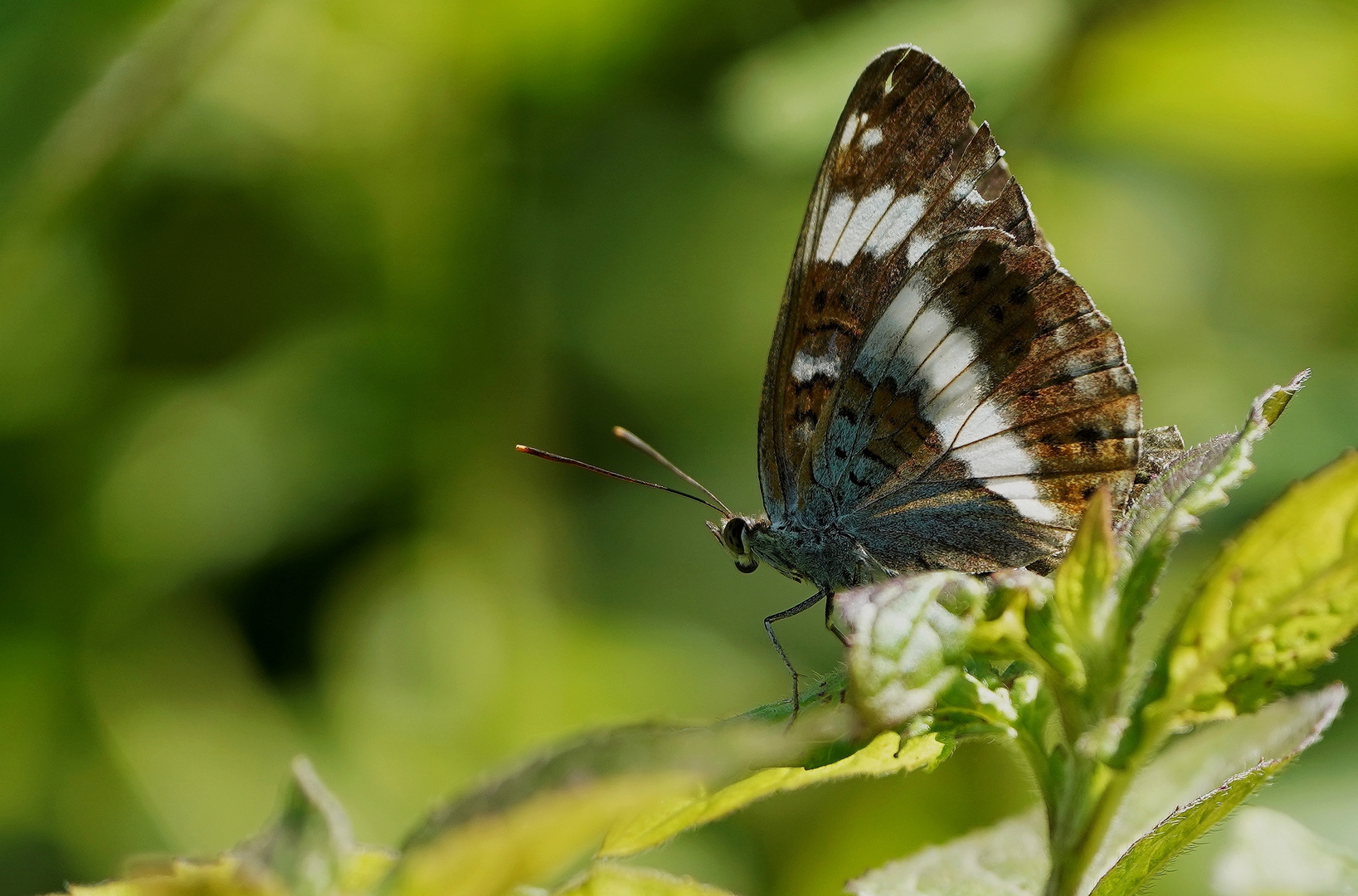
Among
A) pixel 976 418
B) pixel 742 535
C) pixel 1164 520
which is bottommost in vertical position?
pixel 1164 520

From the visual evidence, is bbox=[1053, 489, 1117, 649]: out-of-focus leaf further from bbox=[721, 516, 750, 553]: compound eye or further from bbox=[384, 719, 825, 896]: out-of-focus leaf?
bbox=[721, 516, 750, 553]: compound eye

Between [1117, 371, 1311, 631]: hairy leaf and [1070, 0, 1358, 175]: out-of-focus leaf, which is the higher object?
[1070, 0, 1358, 175]: out-of-focus leaf

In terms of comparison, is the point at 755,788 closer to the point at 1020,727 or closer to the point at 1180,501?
the point at 1020,727

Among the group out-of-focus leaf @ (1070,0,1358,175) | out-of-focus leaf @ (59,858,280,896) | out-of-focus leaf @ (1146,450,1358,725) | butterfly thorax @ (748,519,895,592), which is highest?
out-of-focus leaf @ (1070,0,1358,175)

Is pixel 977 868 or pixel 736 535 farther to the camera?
pixel 736 535

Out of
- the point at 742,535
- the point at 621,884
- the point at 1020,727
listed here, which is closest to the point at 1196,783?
the point at 1020,727

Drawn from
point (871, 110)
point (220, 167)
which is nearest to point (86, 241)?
point (220, 167)

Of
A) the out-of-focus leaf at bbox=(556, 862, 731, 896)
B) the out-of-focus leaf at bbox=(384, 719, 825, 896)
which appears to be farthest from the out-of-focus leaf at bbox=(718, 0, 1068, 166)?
the out-of-focus leaf at bbox=(384, 719, 825, 896)

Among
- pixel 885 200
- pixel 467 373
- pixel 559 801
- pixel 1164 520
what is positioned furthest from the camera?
pixel 467 373
